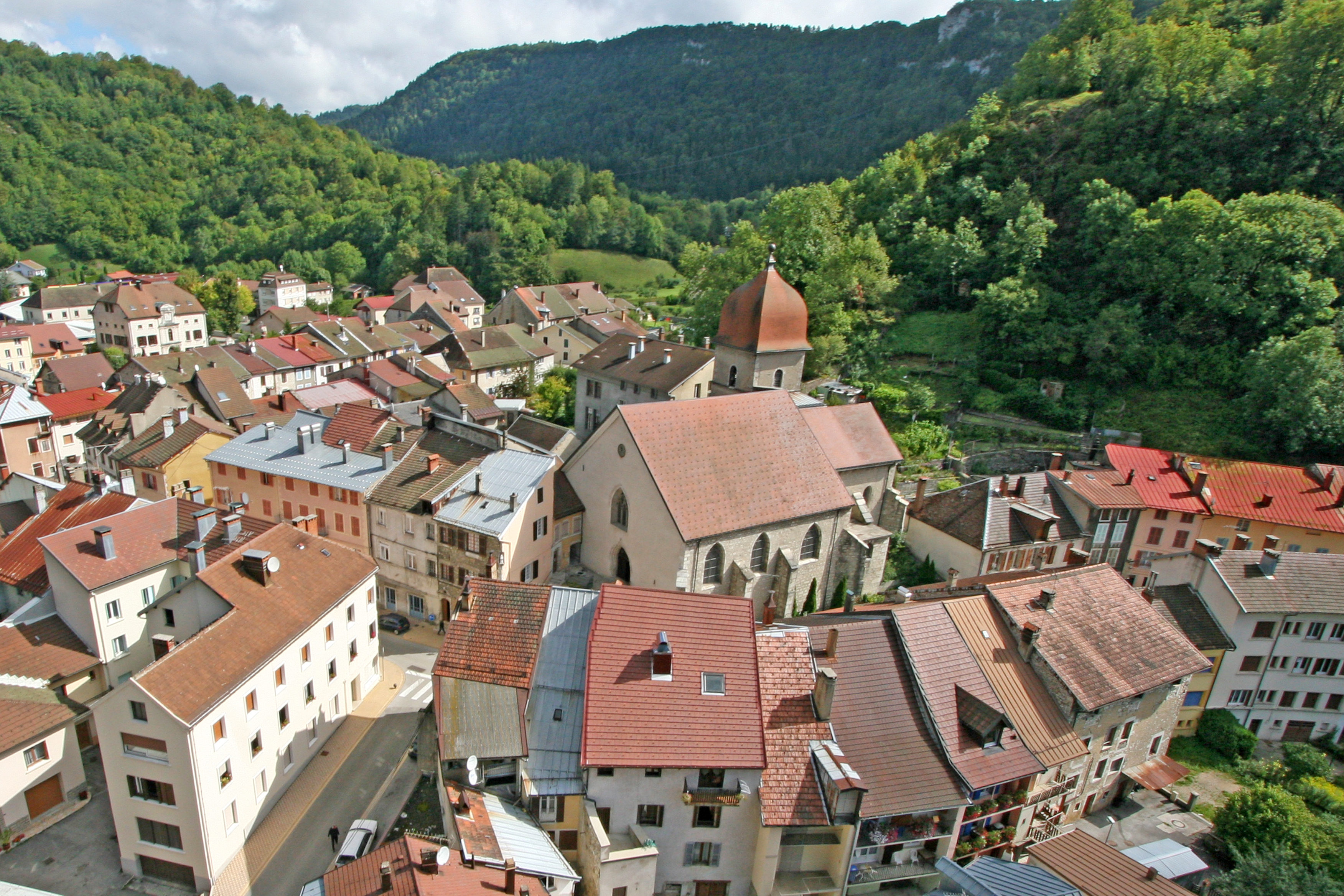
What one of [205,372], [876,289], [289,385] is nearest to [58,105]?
[289,385]

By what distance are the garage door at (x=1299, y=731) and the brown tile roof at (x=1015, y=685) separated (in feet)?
60.5

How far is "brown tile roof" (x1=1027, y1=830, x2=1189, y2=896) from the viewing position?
23391 millimetres

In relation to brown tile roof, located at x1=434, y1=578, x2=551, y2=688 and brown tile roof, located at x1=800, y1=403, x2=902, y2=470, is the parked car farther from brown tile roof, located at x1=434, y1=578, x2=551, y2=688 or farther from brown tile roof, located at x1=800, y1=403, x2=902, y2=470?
brown tile roof, located at x1=800, y1=403, x2=902, y2=470

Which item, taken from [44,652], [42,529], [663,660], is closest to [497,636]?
[663,660]

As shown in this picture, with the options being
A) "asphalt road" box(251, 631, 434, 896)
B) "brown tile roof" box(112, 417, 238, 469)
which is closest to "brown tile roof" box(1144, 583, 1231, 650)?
"asphalt road" box(251, 631, 434, 896)

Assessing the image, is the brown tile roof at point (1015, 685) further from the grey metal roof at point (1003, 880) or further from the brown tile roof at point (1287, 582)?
the brown tile roof at point (1287, 582)

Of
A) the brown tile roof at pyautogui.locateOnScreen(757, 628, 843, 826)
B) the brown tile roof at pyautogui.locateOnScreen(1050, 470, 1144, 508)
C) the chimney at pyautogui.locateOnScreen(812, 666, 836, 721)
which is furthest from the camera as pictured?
the brown tile roof at pyautogui.locateOnScreen(1050, 470, 1144, 508)

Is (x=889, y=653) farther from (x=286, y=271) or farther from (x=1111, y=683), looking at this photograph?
(x=286, y=271)

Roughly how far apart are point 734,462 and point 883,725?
1465 cm

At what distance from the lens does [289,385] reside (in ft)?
266

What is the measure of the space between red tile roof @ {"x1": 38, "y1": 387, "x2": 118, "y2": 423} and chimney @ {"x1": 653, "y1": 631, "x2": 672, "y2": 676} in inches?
2337

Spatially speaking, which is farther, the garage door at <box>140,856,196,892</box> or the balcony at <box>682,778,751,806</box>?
the garage door at <box>140,856,196,892</box>

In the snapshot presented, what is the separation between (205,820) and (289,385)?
65.2m

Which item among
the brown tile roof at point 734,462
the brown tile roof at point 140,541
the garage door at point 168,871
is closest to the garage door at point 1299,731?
the brown tile roof at point 734,462
